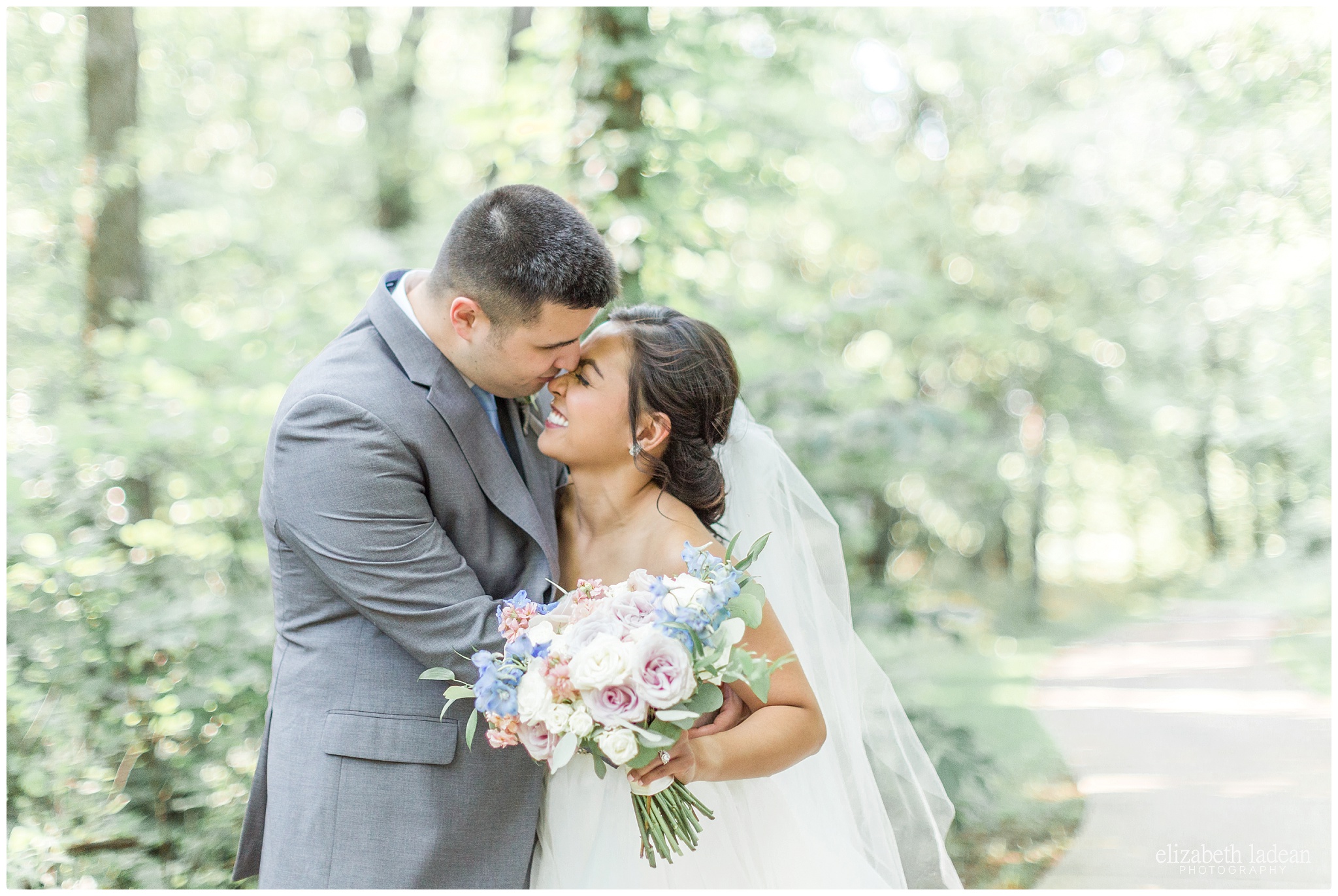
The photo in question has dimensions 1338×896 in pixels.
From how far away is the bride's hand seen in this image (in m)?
2.24

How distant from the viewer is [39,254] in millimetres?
7098

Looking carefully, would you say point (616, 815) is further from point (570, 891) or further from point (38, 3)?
point (38, 3)

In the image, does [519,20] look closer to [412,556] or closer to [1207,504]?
[412,556]

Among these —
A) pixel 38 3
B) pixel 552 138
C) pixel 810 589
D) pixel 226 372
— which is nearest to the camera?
pixel 810 589

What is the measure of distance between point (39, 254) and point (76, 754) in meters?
4.11

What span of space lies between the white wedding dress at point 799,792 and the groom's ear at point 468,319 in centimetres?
90

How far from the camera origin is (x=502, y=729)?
222cm

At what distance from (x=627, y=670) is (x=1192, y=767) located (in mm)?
6723

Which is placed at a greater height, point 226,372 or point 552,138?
point 552,138

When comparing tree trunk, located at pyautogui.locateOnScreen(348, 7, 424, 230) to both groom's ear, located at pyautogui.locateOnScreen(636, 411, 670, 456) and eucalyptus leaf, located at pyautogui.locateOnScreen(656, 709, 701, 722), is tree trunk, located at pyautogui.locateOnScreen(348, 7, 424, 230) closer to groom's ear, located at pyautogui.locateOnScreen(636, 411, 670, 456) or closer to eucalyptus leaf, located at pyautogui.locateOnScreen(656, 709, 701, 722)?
groom's ear, located at pyautogui.locateOnScreen(636, 411, 670, 456)

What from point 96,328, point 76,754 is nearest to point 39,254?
point 96,328

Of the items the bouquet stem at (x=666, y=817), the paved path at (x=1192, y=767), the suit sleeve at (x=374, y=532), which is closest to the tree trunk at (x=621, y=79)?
the suit sleeve at (x=374, y=532)

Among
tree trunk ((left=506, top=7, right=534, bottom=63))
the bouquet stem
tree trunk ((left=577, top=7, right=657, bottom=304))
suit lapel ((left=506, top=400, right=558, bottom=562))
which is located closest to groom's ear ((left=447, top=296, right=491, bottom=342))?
suit lapel ((left=506, top=400, right=558, bottom=562))

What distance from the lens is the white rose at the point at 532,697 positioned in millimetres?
2146
